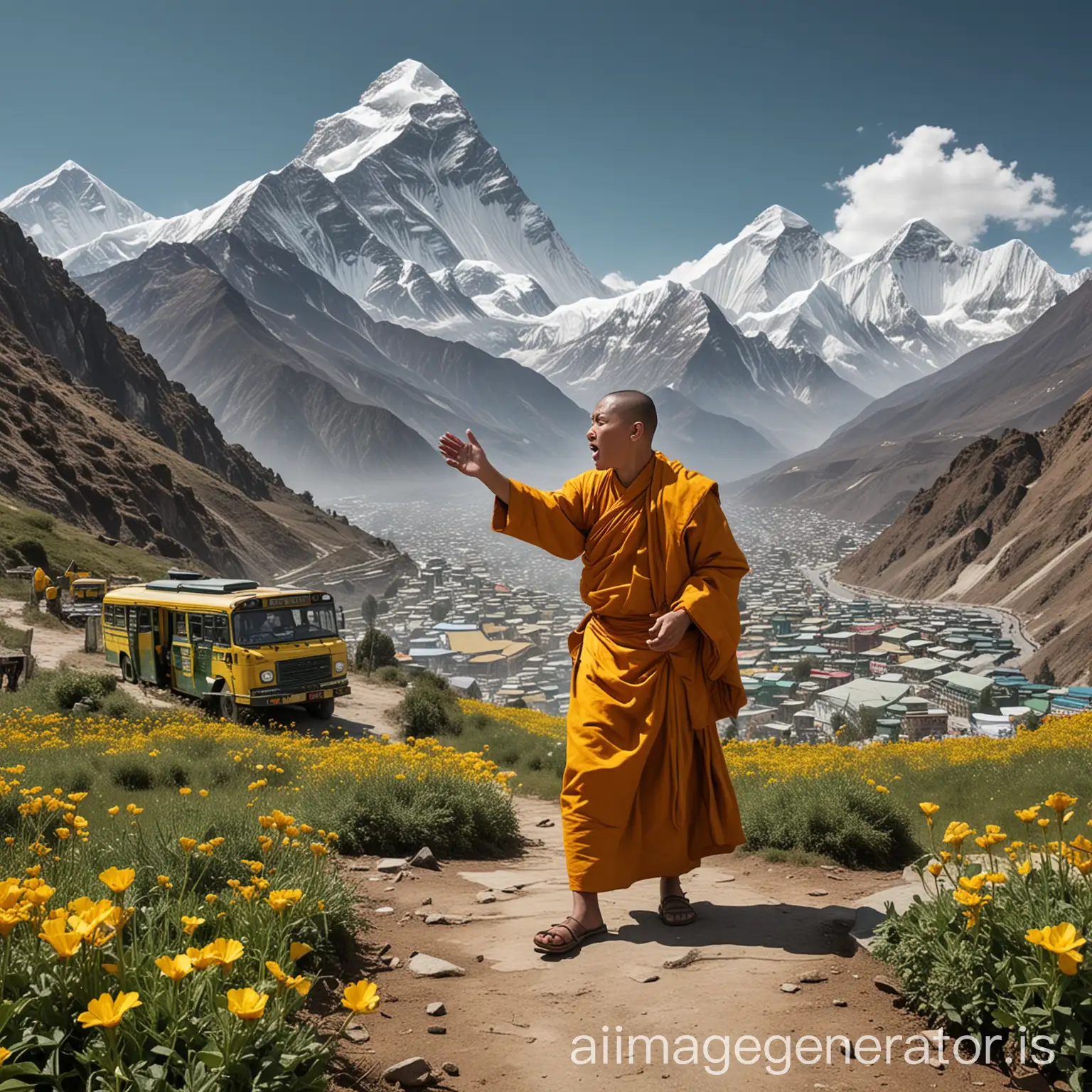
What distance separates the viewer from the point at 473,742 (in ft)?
51.0

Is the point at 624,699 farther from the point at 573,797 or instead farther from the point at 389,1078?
the point at 389,1078

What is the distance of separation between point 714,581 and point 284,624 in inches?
533

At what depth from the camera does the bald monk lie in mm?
4516

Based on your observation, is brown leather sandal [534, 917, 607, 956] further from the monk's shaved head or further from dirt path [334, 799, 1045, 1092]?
the monk's shaved head

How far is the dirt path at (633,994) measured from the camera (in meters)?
3.15

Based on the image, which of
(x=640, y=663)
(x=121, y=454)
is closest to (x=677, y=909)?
(x=640, y=663)

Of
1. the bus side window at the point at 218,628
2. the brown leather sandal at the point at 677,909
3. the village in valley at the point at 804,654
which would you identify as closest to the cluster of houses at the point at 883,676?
the village in valley at the point at 804,654

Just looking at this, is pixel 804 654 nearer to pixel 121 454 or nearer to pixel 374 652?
pixel 121 454

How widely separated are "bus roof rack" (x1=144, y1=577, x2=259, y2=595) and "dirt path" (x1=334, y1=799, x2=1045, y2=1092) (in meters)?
13.3

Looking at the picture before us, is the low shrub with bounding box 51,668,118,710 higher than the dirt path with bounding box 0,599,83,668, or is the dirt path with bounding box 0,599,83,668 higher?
the dirt path with bounding box 0,599,83,668

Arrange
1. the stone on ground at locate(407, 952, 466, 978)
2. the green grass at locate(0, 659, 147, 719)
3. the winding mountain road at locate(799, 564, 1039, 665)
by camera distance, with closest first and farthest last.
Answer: the stone on ground at locate(407, 952, 466, 978) < the green grass at locate(0, 659, 147, 719) < the winding mountain road at locate(799, 564, 1039, 665)

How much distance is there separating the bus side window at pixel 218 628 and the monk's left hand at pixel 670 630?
13.3m

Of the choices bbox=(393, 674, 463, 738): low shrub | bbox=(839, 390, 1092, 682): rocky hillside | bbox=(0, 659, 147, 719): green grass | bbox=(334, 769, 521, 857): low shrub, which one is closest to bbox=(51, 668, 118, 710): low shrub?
bbox=(0, 659, 147, 719): green grass

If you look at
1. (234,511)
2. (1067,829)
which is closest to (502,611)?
(234,511)
